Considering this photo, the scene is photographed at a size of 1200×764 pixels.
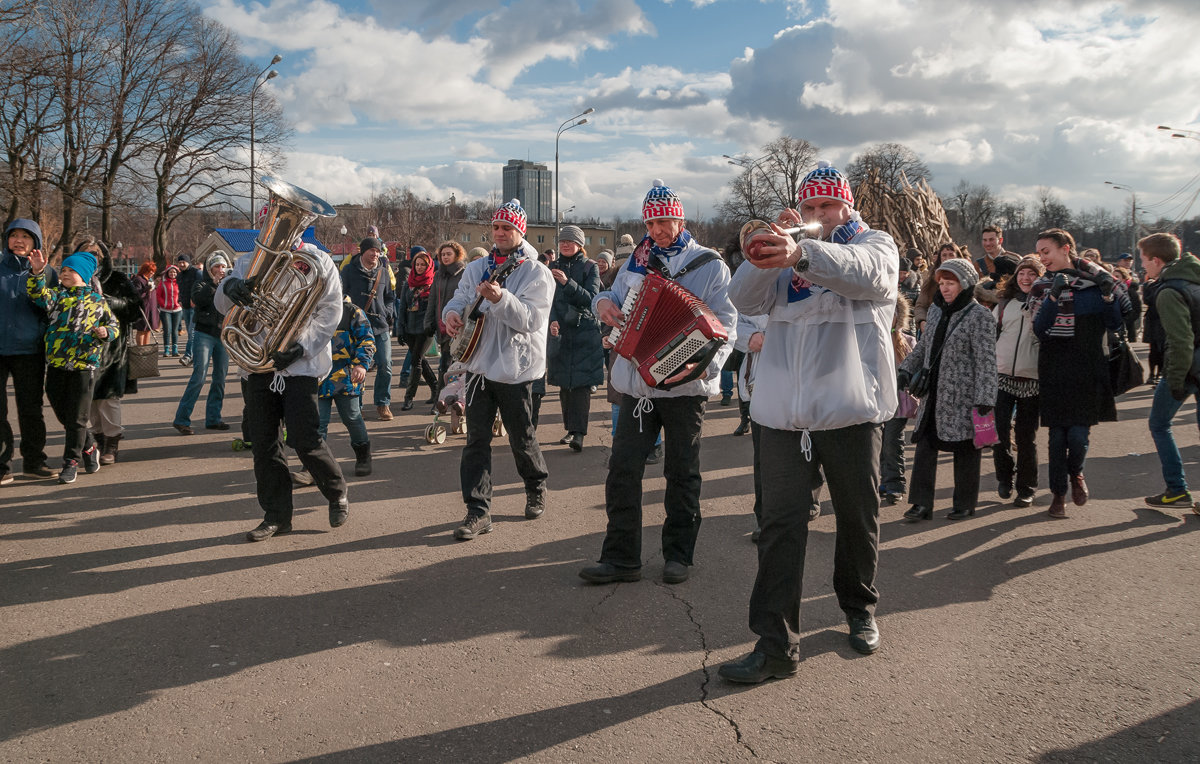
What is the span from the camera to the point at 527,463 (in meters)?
6.18

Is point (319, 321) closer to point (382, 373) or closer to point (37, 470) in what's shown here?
point (37, 470)

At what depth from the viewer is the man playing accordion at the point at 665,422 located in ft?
16.1

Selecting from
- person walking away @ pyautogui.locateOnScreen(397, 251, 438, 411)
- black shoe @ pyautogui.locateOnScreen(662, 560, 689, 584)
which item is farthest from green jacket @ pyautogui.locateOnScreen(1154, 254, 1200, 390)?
person walking away @ pyautogui.locateOnScreen(397, 251, 438, 411)

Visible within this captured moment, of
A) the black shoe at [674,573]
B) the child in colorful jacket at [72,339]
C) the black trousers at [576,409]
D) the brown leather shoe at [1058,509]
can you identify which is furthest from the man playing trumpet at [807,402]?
the child in colorful jacket at [72,339]

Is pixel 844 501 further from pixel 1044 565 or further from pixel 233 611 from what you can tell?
pixel 233 611

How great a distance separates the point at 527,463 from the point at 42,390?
4.69 meters

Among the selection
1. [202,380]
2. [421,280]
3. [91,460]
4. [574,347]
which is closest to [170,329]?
[421,280]

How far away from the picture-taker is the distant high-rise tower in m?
97.4

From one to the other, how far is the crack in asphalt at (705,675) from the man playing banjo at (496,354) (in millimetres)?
1579

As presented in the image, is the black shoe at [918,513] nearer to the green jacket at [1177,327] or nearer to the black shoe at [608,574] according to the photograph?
the green jacket at [1177,327]

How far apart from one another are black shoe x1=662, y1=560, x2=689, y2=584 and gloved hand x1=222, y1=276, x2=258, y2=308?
3223mm

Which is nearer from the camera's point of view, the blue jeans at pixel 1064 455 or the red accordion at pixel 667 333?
the red accordion at pixel 667 333

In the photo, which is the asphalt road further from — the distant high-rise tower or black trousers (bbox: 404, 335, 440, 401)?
the distant high-rise tower

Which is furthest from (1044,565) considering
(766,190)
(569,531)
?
(766,190)
